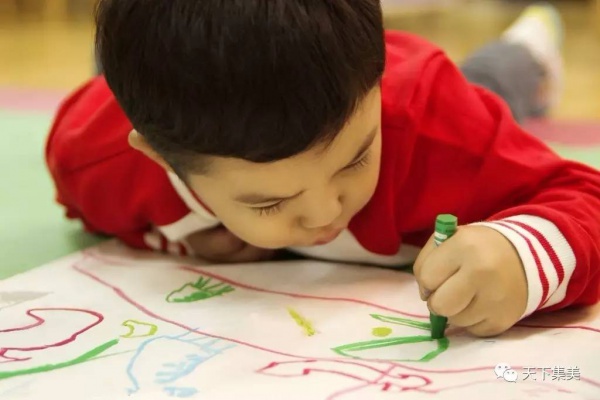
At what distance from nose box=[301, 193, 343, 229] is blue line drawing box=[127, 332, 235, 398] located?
102 mm

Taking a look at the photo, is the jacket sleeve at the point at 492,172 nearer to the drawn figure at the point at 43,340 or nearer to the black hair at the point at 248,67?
the black hair at the point at 248,67

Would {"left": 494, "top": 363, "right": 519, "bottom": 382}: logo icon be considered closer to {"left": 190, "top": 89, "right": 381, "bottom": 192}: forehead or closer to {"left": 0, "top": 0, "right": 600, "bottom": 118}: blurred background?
{"left": 190, "top": 89, "right": 381, "bottom": 192}: forehead

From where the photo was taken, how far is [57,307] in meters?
0.61

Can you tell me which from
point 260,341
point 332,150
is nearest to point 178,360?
point 260,341

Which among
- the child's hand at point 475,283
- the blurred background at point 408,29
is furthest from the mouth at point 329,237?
the blurred background at point 408,29

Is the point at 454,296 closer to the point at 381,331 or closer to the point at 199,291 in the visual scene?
the point at 381,331

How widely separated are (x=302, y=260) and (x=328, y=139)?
0.22 metres

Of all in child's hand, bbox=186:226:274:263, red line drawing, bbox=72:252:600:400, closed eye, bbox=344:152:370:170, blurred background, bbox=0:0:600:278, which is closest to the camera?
red line drawing, bbox=72:252:600:400

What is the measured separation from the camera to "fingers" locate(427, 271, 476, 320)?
51 cm

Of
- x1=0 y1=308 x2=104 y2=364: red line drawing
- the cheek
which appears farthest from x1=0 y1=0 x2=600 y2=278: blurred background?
the cheek

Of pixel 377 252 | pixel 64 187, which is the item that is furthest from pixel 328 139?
pixel 64 187

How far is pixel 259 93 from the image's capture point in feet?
1.55

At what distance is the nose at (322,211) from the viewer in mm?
551

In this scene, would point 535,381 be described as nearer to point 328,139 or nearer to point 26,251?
point 328,139
